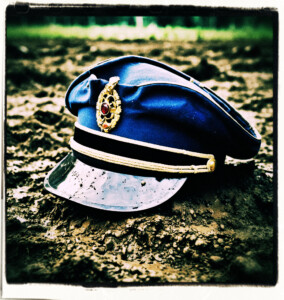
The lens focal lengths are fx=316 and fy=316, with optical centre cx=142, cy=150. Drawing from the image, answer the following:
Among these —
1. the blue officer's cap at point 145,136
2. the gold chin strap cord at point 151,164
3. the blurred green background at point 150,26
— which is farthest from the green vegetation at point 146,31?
the gold chin strap cord at point 151,164

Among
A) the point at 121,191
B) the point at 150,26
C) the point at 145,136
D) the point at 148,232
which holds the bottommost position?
the point at 148,232

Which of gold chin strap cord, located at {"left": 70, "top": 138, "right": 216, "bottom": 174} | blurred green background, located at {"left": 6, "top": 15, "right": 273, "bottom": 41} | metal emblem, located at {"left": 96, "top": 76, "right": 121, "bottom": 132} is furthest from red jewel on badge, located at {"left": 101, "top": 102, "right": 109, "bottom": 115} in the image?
blurred green background, located at {"left": 6, "top": 15, "right": 273, "bottom": 41}

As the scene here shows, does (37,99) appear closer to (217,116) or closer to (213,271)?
(217,116)

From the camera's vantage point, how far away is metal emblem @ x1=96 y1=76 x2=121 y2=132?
0.97 m

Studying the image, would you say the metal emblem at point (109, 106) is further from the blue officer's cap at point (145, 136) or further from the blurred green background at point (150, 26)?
the blurred green background at point (150, 26)

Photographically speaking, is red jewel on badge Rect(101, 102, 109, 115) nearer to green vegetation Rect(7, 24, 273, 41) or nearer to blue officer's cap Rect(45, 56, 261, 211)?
blue officer's cap Rect(45, 56, 261, 211)

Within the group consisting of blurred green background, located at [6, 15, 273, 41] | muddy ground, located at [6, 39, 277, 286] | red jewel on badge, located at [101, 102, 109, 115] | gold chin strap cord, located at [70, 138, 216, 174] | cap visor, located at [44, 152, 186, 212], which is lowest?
muddy ground, located at [6, 39, 277, 286]

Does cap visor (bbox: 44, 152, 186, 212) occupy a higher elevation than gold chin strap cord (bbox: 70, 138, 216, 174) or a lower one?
lower

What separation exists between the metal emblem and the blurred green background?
0.25 m

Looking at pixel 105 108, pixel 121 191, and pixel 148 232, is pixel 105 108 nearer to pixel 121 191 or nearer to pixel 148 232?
pixel 121 191

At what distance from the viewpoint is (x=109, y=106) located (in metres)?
0.98

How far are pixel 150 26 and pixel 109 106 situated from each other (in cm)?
40

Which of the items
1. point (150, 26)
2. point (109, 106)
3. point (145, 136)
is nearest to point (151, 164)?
point (145, 136)

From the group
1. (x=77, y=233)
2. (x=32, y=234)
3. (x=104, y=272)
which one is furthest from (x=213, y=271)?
(x=32, y=234)
